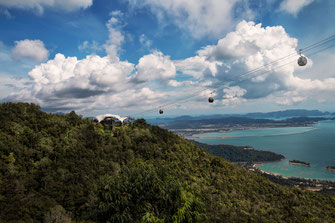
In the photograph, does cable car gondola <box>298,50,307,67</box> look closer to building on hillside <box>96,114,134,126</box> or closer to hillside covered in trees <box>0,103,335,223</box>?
hillside covered in trees <box>0,103,335,223</box>

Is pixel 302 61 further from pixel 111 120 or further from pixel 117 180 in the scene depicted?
pixel 111 120

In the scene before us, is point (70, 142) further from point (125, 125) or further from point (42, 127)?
point (125, 125)

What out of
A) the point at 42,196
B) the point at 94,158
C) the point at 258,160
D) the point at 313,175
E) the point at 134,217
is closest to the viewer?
the point at 134,217

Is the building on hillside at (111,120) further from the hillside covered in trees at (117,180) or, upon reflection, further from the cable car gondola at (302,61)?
the cable car gondola at (302,61)

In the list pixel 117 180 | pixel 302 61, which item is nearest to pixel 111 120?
pixel 117 180

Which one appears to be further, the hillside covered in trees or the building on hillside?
the building on hillside

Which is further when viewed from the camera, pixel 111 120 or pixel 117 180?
pixel 111 120

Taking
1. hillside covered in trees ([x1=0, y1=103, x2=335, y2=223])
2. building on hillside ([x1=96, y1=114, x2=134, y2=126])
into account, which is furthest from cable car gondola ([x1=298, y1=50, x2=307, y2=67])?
building on hillside ([x1=96, y1=114, x2=134, y2=126])

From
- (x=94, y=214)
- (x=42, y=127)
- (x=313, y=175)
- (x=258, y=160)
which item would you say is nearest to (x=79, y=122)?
(x=42, y=127)
